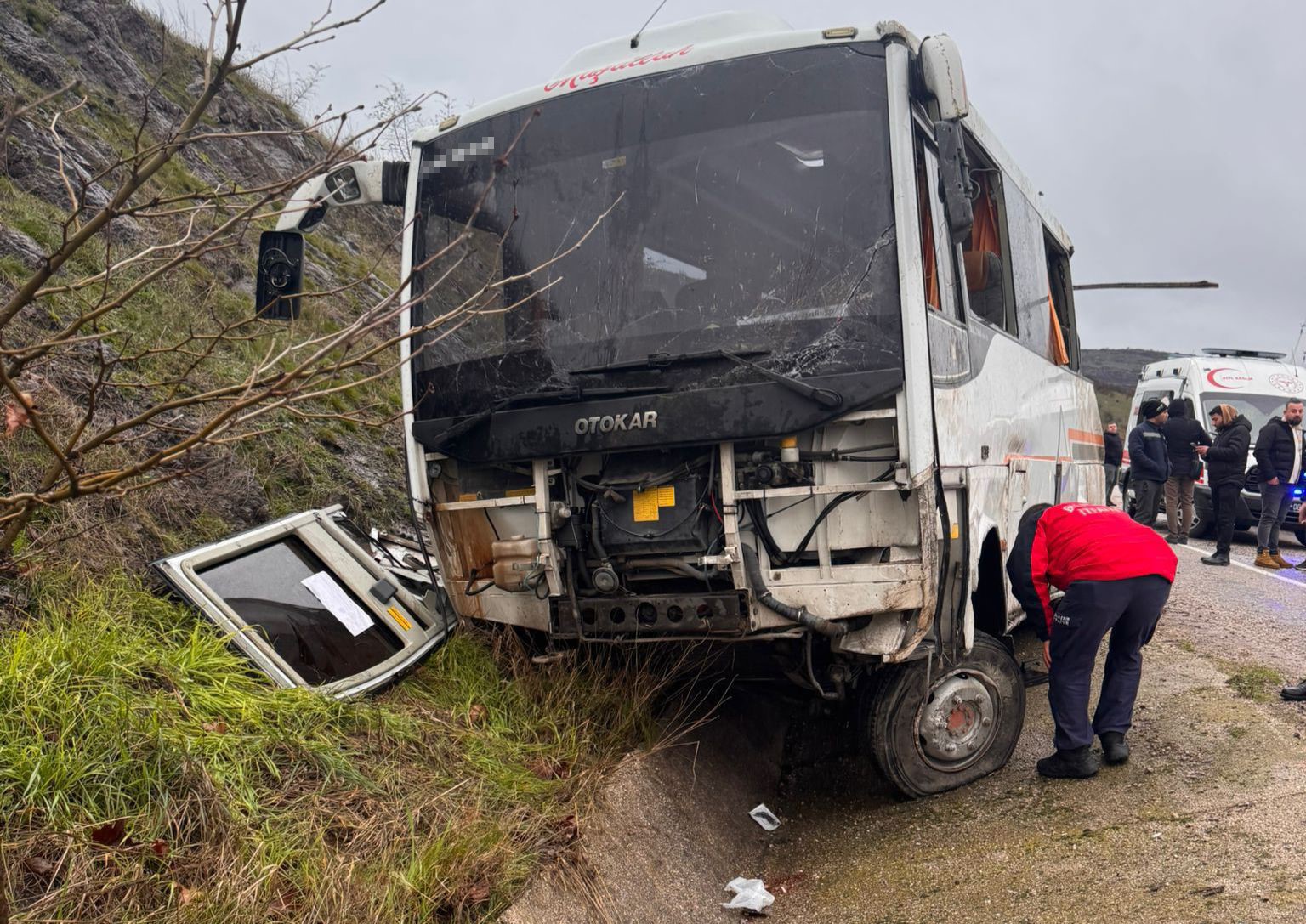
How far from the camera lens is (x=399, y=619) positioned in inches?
210

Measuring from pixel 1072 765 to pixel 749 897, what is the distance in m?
1.63

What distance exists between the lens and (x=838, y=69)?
4.29 m

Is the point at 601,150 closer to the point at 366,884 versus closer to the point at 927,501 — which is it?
the point at 927,501

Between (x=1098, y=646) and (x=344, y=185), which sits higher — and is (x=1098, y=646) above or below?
below

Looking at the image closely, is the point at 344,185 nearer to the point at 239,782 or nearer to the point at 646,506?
the point at 646,506

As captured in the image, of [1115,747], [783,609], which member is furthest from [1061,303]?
[783,609]

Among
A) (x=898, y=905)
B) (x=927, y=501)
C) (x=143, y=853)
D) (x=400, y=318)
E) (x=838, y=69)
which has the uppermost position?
(x=838, y=69)

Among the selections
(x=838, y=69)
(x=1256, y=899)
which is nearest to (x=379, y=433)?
(x=838, y=69)

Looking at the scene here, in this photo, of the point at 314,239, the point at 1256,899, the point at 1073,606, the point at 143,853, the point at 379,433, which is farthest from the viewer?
the point at 314,239

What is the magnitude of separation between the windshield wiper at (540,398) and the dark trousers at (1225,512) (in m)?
9.09

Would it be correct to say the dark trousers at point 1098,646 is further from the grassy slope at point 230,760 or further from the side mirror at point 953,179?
the grassy slope at point 230,760

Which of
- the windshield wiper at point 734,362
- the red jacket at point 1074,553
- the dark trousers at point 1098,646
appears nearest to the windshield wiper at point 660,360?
the windshield wiper at point 734,362

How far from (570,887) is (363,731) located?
106 cm

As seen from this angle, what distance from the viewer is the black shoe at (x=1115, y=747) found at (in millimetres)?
4973
